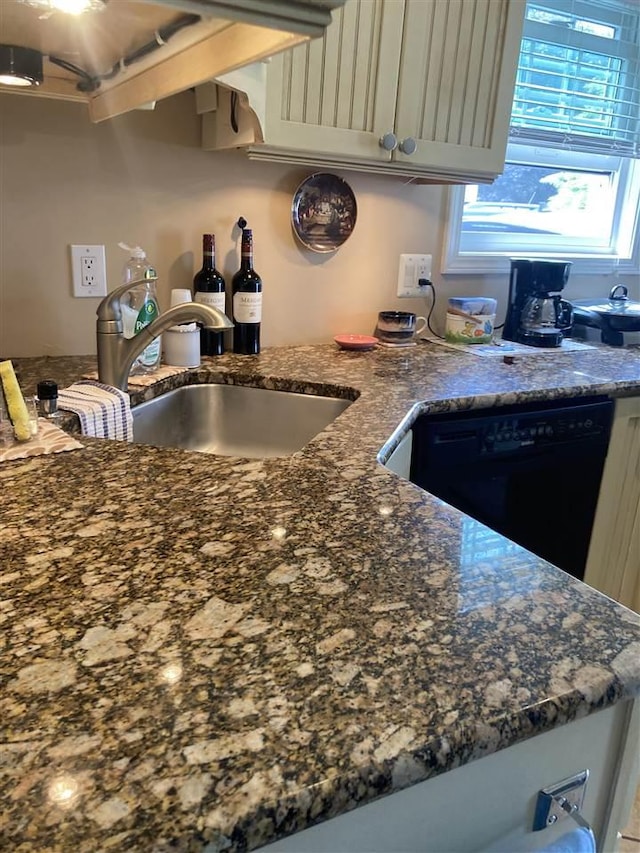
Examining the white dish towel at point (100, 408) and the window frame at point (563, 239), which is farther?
the window frame at point (563, 239)

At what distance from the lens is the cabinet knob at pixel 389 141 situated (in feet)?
5.57

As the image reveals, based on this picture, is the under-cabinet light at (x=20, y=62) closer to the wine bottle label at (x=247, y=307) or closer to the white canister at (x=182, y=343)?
the white canister at (x=182, y=343)

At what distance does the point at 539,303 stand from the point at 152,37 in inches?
64.3

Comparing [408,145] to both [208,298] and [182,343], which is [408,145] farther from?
[182,343]

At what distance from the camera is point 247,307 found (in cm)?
185

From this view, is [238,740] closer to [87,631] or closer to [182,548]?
[87,631]

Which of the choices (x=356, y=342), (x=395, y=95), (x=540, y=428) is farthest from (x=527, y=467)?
(x=395, y=95)

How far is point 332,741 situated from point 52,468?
694 mm

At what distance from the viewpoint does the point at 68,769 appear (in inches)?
19.3

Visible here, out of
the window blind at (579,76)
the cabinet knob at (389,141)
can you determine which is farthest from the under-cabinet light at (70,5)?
the window blind at (579,76)

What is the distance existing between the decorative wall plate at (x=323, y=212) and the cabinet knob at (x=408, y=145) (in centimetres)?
31

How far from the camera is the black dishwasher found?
159cm

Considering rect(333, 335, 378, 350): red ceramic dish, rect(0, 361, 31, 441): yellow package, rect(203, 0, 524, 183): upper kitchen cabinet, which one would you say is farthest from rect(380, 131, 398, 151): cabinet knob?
rect(0, 361, 31, 441): yellow package

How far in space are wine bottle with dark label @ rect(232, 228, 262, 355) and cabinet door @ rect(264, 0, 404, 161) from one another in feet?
1.04
